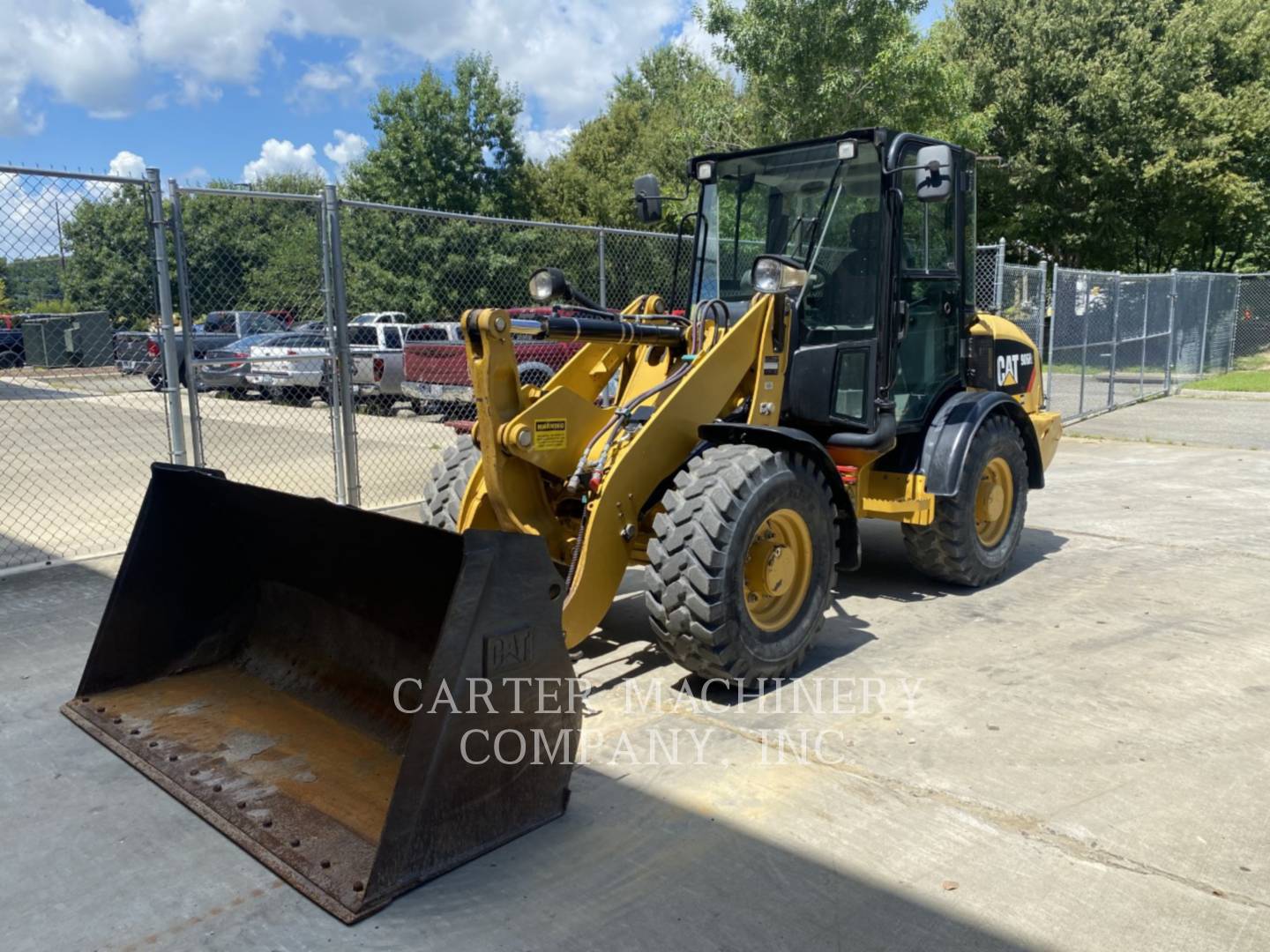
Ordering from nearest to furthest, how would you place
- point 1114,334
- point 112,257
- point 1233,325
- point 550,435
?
point 550,435 → point 112,257 → point 1114,334 → point 1233,325

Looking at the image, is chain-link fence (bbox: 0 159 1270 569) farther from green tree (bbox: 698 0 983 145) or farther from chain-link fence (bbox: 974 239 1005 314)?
green tree (bbox: 698 0 983 145)

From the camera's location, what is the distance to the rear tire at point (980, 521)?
5.93 m

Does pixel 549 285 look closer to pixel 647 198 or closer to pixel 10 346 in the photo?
pixel 647 198

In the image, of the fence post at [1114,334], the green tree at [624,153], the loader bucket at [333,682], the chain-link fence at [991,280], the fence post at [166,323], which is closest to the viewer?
the loader bucket at [333,682]

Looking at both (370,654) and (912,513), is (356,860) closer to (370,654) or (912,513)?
(370,654)

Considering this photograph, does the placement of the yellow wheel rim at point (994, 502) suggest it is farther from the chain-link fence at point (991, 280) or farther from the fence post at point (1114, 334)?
the fence post at point (1114, 334)

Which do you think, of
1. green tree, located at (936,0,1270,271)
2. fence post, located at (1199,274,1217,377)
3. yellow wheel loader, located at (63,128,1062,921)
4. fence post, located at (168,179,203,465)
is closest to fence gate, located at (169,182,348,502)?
fence post, located at (168,179,203,465)

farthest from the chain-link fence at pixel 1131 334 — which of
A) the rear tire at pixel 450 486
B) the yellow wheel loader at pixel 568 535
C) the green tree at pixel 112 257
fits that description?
the green tree at pixel 112 257

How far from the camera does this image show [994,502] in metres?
6.42

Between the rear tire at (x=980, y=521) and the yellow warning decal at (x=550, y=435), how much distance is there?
98.5 inches

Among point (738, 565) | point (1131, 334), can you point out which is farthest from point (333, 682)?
point (1131, 334)

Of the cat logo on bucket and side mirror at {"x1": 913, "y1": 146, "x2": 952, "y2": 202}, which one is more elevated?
side mirror at {"x1": 913, "y1": 146, "x2": 952, "y2": 202}

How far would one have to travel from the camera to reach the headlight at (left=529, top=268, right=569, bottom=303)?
4414mm

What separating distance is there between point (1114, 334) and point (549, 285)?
1379 centimetres
